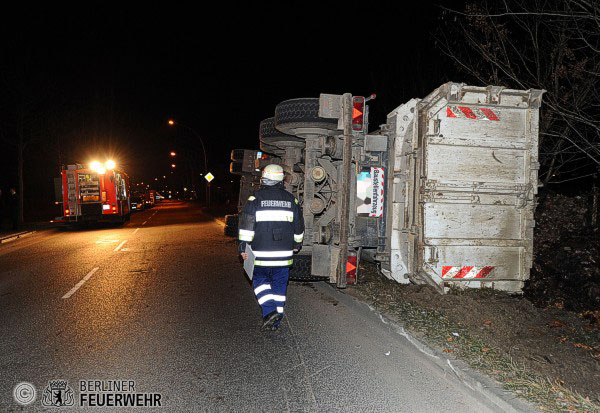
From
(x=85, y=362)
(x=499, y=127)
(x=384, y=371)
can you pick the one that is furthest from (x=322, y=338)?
(x=499, y=127)

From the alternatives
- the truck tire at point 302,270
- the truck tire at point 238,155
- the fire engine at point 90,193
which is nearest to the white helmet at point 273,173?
the truck tire at point 302,270

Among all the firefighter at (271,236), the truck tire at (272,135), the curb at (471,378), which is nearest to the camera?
the curb at (471,378)

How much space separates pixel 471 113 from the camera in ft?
19.0

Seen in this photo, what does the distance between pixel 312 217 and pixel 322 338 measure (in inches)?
84.4

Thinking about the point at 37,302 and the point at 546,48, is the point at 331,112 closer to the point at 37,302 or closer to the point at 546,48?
the point at 37,302

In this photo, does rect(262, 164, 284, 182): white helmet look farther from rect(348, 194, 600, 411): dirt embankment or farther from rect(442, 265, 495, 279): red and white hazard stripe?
rect(442, 265, 495, 279): red and white hazard stripe

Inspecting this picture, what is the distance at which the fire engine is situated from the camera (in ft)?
65.5

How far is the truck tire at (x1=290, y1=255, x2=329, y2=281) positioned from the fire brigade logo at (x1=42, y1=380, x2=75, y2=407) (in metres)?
3.29

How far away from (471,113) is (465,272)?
79.0 inches

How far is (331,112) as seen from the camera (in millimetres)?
5828

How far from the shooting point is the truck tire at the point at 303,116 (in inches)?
261

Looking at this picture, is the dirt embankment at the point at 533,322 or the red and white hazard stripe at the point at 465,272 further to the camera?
the red and white hazard stripe at the point at 465,272

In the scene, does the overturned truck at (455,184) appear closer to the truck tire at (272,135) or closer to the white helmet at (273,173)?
the white helmet at (273,173)

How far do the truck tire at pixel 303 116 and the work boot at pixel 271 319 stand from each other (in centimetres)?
283
